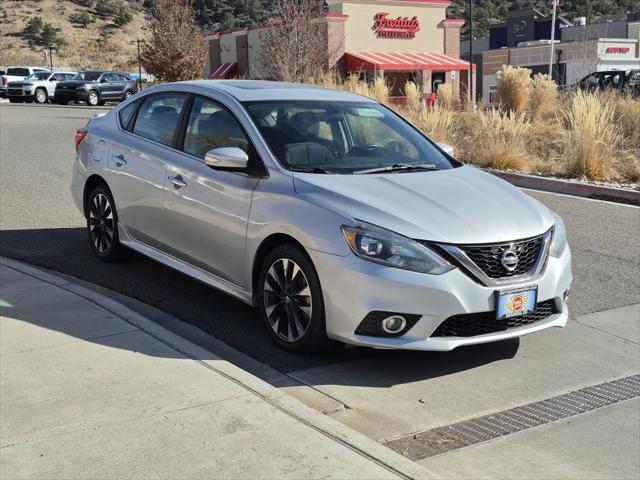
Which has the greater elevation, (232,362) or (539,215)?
(539,215)

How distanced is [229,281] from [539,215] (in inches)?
88.2

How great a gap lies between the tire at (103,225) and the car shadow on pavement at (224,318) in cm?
14

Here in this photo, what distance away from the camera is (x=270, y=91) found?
6352mm

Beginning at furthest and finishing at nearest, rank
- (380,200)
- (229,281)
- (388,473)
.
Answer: (229,281) → (380,200) → (388,473)

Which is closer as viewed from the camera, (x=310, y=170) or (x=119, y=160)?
(x=310, y=170)

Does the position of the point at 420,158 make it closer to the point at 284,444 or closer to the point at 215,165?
the point at 215,165

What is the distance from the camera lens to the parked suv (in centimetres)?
4116

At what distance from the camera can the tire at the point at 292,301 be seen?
5027 mm

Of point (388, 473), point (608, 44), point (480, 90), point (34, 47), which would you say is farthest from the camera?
point (34, 47)

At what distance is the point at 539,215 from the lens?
212 inches

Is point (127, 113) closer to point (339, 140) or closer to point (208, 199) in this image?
point (208, 199)

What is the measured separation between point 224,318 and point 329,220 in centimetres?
161

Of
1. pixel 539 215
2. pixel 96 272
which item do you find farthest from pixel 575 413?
pixel 96 272

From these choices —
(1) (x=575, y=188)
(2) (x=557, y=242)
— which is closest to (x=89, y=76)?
(1) (x=575, y=188)
